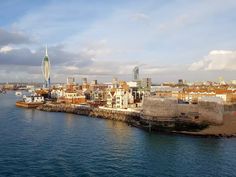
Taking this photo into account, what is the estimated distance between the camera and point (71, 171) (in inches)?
640

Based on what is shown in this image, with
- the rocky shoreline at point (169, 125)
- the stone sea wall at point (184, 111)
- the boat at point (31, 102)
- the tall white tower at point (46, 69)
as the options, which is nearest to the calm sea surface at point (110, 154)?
the rocky shoreline at point (169, 125)

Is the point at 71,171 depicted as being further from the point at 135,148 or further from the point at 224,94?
the point at 224,94

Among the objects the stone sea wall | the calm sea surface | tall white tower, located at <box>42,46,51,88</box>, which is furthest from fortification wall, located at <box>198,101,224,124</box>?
tall white tower, located at <box>42,46,51,88</box>

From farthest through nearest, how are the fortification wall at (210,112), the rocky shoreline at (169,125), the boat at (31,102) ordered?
the boat at (31,102)
the fortification wall at (210,112)
the rocky shoreline at (169,125)

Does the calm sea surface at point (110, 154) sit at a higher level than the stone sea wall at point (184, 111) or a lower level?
lower

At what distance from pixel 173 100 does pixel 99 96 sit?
1198 inches

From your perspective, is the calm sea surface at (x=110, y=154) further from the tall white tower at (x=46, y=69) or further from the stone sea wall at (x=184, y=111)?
the tall white tower at (x=46, y=69)

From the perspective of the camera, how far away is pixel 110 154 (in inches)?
783

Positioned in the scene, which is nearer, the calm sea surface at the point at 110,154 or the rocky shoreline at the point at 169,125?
the calm sea surface at the point at 110,154

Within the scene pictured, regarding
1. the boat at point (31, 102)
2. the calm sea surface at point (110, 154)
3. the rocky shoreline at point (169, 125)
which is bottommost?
the calm sea surface at point (110, 154)

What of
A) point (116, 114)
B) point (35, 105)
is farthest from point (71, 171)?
point (35, 105)

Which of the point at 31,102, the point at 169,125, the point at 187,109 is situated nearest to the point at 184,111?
the point at 187,109

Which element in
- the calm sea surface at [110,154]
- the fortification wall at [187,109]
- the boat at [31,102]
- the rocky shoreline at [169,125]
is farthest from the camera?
the boat at [31,102]

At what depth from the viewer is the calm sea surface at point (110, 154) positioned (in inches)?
652
